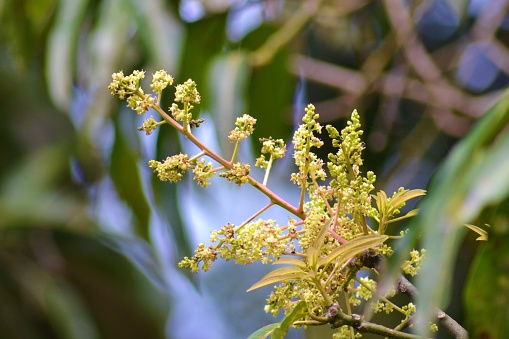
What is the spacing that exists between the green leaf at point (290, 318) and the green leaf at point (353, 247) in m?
0.03

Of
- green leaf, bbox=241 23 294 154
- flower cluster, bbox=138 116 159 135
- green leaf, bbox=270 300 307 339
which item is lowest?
green leaf, bbox=270 300 307 339

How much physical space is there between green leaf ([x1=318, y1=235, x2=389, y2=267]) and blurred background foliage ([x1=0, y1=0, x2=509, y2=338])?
7cm

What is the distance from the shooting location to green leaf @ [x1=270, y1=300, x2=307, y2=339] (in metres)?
0.44

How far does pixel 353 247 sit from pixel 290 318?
0.19ft

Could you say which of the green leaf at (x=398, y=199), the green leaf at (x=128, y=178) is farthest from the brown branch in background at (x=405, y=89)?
the green leaf at (x=398, y=199)

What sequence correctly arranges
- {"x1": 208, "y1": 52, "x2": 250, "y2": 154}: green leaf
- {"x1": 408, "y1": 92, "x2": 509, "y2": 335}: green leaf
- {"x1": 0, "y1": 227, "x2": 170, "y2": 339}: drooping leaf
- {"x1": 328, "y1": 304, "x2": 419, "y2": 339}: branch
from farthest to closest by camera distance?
{"x1": 0, "y1": 227, "x2": 170, "y2": 339}: drooping leaf, {"x1": 208, "y1": 52, "x2": 250, "y2": 154}: green leaf, {"x1": 328, "y1": 304, "x2": 419, "y2": 339}: branch, {"x1": 408, "y1": 92, "x2": 509, "y2": 335}: green leaf

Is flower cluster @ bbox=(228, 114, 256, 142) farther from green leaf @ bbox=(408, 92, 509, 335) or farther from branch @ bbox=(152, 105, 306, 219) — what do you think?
green leaf @ bbox=(408, 92, 509, 335)

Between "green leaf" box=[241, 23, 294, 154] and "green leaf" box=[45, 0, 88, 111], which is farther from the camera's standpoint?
"green leaf" box=[241, 23, 294, 154]

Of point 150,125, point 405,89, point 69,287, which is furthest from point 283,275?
point 69,287

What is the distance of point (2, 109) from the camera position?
2697 mm

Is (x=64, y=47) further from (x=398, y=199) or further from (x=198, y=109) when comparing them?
(x=398, y=199)

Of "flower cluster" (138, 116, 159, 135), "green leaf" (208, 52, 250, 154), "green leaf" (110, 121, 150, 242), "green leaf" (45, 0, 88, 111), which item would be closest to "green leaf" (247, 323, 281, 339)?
"flower cluster" (138, 116, 159, 135)

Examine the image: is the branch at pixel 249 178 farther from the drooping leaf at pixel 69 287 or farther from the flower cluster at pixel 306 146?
the drooping leaf at pixel 69 287

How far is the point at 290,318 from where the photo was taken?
44 cm
